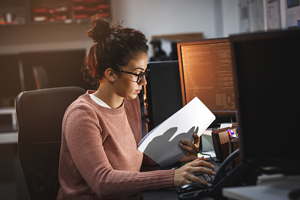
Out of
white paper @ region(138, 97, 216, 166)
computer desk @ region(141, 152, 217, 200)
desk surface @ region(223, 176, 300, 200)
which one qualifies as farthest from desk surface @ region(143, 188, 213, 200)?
desk surface @ region(223, 176, 300, 200)

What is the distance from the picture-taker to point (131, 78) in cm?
126

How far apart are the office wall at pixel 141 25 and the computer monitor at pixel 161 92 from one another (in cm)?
314

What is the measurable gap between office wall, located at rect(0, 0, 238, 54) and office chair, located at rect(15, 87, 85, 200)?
3.35 meters

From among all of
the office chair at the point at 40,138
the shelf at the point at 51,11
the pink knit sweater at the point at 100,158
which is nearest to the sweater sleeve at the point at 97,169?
the pink knit sweater at the point at 100,158

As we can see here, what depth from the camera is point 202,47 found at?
148cm

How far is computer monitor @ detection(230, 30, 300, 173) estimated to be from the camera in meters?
0.76

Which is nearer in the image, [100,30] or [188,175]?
[188,175]

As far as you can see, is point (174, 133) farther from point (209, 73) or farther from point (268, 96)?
point (268, 96)

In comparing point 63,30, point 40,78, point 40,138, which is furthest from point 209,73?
point 63,30

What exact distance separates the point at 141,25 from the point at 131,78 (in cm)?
375

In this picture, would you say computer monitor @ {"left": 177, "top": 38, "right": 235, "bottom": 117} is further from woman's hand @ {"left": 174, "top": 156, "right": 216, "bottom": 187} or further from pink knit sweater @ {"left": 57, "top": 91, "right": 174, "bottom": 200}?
woman's hand @ {"left": 174, "top": 156, "right": 216, "bottom": 187}

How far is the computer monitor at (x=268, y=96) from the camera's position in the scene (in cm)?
76

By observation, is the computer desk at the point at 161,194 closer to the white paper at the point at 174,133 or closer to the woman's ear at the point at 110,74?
the white paper at the point at 174,133

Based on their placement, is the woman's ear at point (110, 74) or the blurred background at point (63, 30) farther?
the blurred background at point (63, 30)
